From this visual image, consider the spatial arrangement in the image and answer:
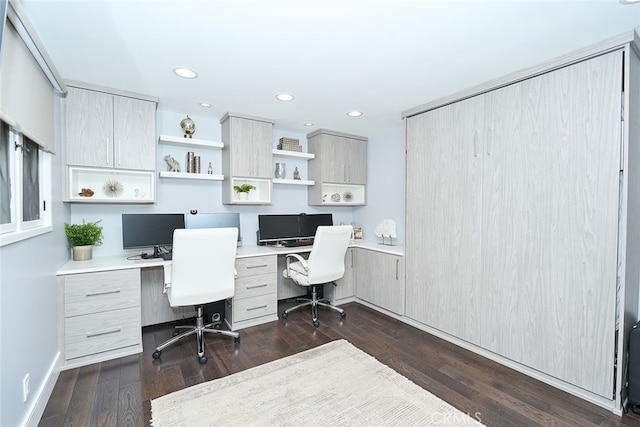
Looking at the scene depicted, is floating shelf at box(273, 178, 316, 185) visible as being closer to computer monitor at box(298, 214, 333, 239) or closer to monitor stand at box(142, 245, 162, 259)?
computer monitor at box(298, 214, 333, 239)

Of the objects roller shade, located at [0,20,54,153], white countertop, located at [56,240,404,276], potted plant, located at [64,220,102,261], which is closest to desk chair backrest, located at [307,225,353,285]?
white countertop, located at [56,240,404,276]

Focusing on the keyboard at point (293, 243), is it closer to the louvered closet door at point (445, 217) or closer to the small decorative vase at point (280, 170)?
the small decorative vase at point (280, 170)

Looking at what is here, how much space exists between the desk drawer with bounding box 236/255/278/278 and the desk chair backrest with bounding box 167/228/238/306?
47cm

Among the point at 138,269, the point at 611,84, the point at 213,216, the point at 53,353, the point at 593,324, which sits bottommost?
the point at 53,353

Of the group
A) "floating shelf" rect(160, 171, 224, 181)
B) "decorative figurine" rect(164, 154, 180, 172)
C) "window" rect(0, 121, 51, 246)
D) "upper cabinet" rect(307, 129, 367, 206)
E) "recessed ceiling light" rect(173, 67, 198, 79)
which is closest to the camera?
"window" rect(0, 121, 51, 246)

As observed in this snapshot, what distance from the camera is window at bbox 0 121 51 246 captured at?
1512mm

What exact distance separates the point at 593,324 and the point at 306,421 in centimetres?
200

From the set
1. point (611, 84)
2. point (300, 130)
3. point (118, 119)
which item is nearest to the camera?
point (611, 84)

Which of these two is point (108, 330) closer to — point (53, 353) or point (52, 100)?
point (53, 353)

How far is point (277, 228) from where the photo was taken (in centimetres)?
389

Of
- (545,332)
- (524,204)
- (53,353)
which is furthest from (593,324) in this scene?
(53,353)

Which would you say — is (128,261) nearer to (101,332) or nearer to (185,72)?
(101,332)

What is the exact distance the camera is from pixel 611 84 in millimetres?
1841

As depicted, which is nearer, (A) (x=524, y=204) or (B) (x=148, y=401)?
(B) (x=148, y=401)
